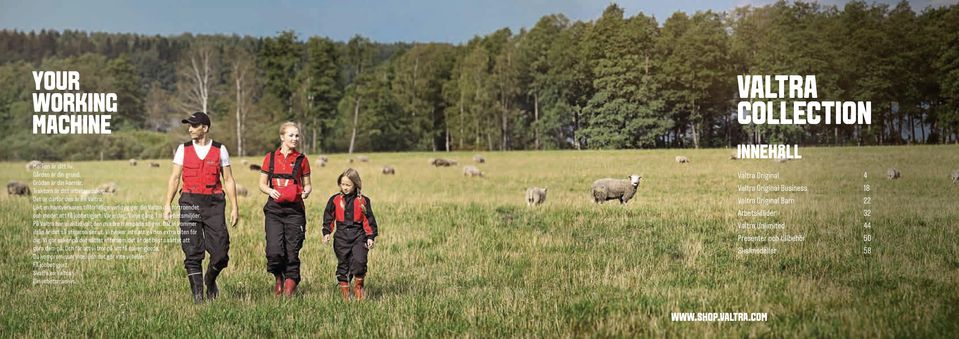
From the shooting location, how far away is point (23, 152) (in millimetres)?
52438

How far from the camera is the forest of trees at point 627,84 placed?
80.2 feet

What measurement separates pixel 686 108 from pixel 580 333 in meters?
20.5

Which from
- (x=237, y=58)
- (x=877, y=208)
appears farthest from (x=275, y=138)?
(x=877, y=208)

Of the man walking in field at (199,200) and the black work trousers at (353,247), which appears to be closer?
the black work trousers at (353,247)

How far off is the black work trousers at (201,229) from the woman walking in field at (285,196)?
1.89ft

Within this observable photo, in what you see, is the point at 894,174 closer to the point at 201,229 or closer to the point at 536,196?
the point at 536,196

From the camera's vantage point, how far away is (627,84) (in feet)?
85.5

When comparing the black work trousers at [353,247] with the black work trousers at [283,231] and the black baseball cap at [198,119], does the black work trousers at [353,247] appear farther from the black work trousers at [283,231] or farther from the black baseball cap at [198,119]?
the black baseball cap at [198,119]

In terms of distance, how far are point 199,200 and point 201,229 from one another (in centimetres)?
40

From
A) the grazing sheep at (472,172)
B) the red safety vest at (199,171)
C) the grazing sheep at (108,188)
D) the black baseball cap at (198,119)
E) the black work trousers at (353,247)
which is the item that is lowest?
the black work trousers at (353,247)

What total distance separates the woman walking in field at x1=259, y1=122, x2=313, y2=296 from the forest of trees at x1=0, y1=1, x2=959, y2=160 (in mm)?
16158

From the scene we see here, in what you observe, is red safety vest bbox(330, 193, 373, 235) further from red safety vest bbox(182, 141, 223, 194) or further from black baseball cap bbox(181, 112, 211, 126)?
black baseball cap bbox(181, 112, 211, 126)

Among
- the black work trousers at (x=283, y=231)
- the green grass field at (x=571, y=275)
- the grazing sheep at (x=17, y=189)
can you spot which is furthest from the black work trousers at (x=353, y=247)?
the grazing sheep at (x=17, y=189)

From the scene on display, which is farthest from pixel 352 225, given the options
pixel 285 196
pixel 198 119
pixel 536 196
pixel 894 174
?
pixel 894 174
